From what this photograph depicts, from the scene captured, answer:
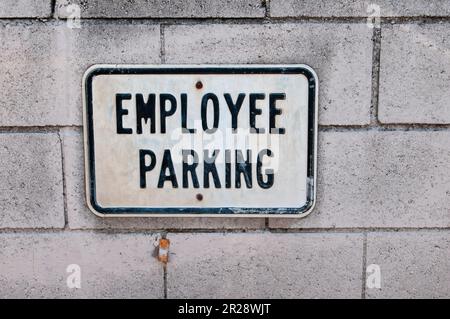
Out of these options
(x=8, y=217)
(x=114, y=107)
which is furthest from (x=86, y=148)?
(x=8, y=217)

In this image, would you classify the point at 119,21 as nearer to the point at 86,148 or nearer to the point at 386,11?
the point at 86,148

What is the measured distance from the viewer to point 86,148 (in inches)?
93.0

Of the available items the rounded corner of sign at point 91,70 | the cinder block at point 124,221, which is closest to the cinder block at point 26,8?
the rounded corner of sign at point 91,70

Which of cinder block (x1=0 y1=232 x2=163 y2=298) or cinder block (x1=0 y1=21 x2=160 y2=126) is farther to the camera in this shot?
cinder block (x1=0 y1=232 x2=163 y2=298)

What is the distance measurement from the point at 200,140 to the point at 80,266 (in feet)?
2.92

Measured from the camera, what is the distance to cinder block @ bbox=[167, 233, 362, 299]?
2.48 metres

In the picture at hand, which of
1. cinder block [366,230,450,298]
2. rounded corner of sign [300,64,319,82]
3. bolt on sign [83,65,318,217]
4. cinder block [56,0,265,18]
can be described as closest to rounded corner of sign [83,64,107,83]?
bolt on sign [83,65,318,217]

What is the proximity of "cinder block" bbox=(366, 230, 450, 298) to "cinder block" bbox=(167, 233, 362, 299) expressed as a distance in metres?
0.11

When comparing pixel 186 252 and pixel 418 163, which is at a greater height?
pixel 418 163

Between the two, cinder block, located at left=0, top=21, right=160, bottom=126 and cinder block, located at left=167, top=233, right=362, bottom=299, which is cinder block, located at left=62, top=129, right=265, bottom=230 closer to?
cinder block, located at left=167, top=233, right=362, bottom=299
